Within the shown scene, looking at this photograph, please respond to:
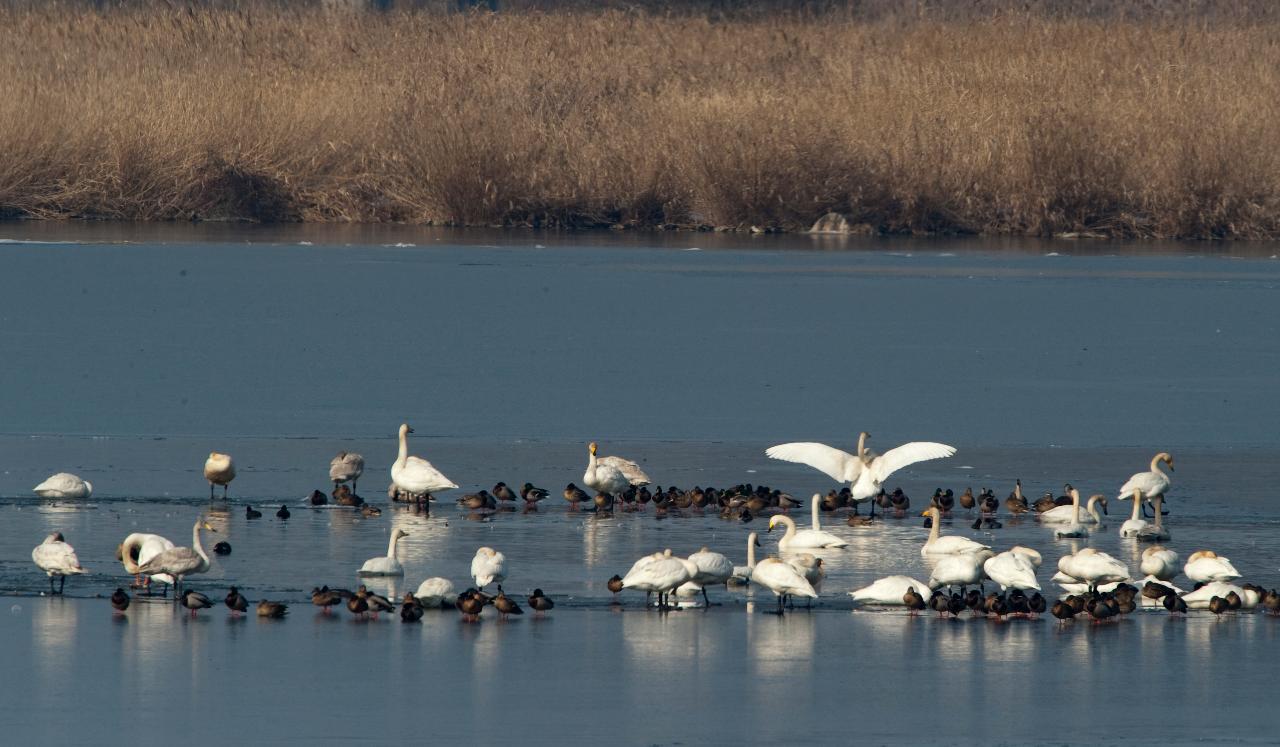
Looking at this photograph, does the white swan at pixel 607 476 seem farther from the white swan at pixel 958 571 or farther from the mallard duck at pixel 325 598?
the mallard duck at pixel 325 598

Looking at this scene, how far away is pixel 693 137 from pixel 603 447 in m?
14.6

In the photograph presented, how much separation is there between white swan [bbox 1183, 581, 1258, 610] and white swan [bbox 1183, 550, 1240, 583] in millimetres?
93

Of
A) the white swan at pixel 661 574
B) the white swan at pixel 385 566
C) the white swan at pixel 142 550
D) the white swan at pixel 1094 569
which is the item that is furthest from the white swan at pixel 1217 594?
the white swan at pixel 142 550

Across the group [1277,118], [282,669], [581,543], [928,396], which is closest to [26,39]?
[1277,118]

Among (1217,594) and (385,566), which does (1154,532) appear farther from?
(385,566)

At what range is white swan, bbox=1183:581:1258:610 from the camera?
26.6ft

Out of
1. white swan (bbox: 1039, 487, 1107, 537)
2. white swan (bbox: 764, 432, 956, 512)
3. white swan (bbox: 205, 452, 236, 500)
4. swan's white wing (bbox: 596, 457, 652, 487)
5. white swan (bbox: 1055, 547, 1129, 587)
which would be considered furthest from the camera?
white swan (bbox: 764, 432, 956, 512)

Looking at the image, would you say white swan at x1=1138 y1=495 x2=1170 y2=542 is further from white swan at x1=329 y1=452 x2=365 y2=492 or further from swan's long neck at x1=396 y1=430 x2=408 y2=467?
white swan at x1=329 y1=452 x2=365 y2=492

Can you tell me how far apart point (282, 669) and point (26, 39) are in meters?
25.6

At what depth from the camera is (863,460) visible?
1066 cm

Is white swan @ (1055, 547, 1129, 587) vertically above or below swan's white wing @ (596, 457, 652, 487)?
below

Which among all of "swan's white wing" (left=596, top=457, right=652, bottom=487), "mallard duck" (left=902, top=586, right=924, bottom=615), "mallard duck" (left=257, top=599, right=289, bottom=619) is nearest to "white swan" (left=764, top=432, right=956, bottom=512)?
"swan's white wing" (left=596, top=457, right=652, bottom=487)

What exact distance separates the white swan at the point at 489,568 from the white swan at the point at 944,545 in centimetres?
190

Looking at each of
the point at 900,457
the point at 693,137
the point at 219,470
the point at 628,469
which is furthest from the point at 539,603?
the point at 693,137
